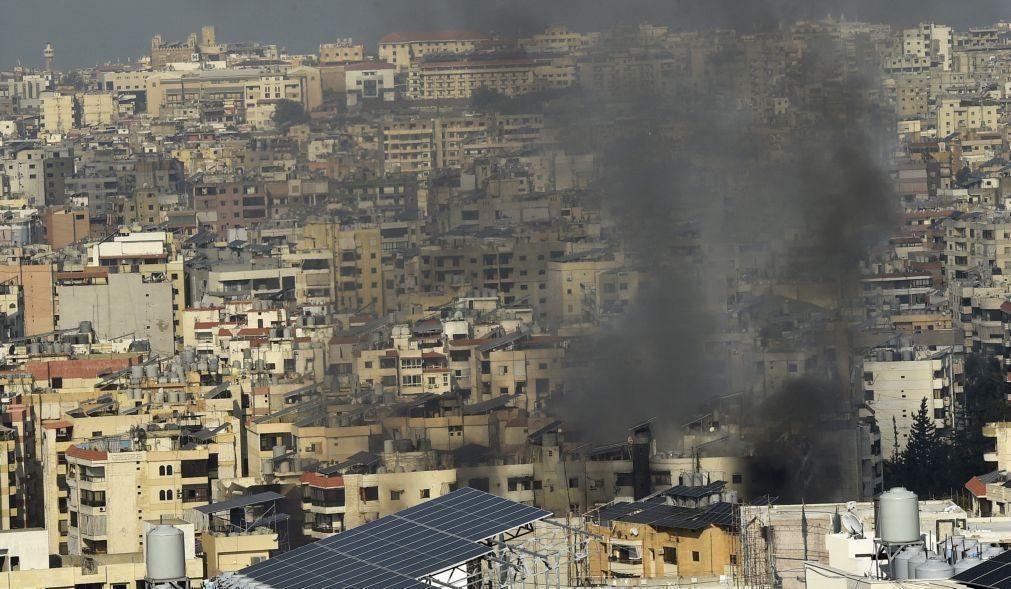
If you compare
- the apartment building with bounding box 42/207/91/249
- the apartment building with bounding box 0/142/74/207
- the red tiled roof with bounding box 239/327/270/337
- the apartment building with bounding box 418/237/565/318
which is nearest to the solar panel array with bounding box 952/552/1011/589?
the red tiled roof with bounding box 239/327/270/337

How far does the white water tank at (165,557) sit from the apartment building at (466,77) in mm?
20117

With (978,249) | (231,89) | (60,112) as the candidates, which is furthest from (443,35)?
(60,112)

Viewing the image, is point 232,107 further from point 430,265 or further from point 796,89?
point 796,89

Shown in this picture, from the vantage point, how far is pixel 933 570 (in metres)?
9.74

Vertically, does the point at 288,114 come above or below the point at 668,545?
above

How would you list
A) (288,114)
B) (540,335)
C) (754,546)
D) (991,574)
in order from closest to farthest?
(991,574) < (754,546) < (540,335) < (288,114)

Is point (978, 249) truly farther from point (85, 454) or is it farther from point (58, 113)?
point (58, 113)

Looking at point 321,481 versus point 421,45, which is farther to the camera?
point 421,45

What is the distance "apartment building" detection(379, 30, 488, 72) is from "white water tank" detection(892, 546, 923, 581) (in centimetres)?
1911

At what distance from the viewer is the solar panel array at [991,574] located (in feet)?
30.2

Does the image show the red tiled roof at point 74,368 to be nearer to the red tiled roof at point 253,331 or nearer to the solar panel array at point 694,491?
the red tiled roof at point 253,331

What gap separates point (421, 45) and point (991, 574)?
23770 mm

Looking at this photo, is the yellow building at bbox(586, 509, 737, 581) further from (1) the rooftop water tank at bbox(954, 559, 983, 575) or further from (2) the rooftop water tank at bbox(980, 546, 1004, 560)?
(1) the rooftop water tank at bbox(954, 559, 983, 575)

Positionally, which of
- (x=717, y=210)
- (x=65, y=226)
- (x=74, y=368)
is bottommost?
(x=74, y=368)
